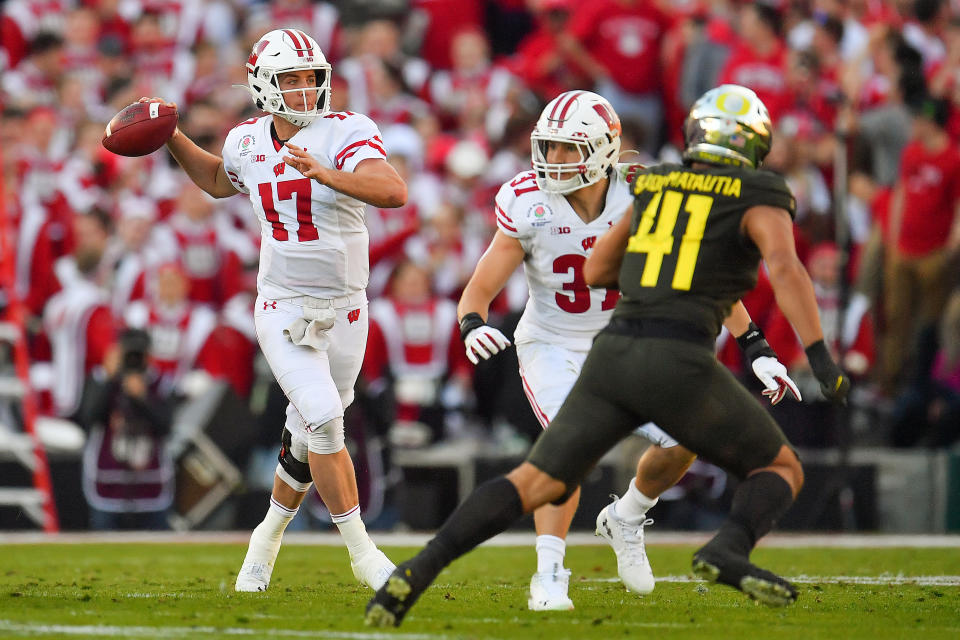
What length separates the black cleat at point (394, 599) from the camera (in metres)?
4.71

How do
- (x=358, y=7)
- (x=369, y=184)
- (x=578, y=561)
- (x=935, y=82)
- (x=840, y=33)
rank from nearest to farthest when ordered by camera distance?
(x=369, y=184)
(x=578, y=561)
(x=935, y=82)
(x=840, y=33)
(x=358, y=7)

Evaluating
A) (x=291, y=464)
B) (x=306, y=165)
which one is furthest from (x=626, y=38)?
(x=306, y=165)

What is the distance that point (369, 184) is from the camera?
591cm

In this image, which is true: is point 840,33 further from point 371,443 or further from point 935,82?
point 371,443

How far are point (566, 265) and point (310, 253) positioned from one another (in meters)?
1.03

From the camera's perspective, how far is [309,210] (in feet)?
20.3

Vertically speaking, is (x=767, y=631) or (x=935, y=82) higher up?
(x=935, y=82)

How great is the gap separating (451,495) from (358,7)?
20.2 feet

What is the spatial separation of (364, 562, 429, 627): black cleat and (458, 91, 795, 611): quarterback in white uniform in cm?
117

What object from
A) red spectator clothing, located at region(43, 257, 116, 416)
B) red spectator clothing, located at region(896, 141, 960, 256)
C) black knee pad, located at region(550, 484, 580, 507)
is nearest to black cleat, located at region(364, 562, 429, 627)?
black knee pad, located at region(550, 484, 580, 507)

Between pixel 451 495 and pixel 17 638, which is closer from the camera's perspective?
pixel 17 638

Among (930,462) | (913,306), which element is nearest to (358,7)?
(913,306)

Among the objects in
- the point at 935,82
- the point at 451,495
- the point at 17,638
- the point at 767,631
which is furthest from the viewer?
the point at 935,82

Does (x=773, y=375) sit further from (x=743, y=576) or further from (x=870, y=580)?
(x=870, y=580)
